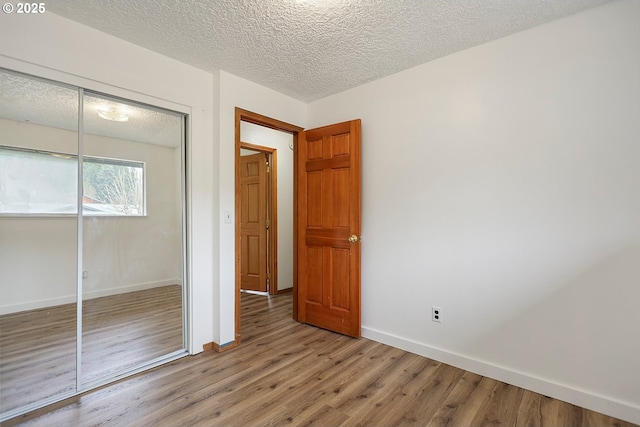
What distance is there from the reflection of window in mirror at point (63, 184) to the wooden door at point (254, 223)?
2.25 m

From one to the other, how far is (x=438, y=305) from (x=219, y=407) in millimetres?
1811

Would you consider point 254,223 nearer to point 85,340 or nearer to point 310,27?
point 85,340

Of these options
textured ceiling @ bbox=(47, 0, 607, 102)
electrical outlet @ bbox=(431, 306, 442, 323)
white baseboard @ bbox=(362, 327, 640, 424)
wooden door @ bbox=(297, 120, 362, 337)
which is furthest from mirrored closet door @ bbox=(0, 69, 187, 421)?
Answer: electrical outlet @ bbox=(431, 306, 442, 323)

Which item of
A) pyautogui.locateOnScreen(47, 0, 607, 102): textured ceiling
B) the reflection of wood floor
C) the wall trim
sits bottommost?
the wall trim

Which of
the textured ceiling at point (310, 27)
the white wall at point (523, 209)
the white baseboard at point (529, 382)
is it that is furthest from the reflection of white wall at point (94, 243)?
the white baseboard at point (529, 382)

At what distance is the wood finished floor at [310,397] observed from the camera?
5.78ft

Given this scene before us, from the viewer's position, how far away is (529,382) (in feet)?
6.80

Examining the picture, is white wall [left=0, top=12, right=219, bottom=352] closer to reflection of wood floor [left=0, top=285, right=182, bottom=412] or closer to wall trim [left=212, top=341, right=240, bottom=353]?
wall trim [left=212, top=341, right=240, bottom=353]

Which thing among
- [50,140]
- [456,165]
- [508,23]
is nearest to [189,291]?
[50,140]

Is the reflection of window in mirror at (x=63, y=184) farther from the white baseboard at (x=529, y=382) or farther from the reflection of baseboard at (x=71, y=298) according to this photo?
the white baseboard at (x=529, y=382)

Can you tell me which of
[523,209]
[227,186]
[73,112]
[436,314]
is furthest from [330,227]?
[73,112]

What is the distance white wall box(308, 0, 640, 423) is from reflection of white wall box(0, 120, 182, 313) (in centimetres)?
192

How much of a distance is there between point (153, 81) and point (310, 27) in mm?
1336

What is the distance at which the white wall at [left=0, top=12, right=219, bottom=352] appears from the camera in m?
1.84
